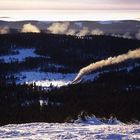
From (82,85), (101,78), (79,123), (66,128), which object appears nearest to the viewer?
(66,128)

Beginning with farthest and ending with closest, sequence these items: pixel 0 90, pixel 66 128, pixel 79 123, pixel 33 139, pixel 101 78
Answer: pixel 0 90, pixel 101 78, pixel 79 123, pixel 66 128, pixel 33 139

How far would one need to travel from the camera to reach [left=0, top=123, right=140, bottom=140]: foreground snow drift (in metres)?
25.3

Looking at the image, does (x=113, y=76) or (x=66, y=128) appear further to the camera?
(x=113, y=76)

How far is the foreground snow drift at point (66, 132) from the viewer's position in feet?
83.0

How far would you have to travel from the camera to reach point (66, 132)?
87.8 ft

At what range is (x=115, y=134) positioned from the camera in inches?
1013

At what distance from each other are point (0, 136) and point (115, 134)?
5632 mm

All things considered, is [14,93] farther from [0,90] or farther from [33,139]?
[33,139]

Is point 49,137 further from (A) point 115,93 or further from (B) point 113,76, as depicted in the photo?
(B) point 113,76

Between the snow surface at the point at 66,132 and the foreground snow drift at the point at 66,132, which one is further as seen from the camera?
the foreground snow drift at the point at 66,132

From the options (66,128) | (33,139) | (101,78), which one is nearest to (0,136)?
(33,139)

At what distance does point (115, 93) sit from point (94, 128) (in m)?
81.1

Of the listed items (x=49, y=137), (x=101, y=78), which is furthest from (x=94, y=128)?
(x=101, y=78)

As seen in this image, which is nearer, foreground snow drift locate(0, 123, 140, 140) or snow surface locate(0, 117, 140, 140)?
snow surface locate(0, 117, 140, 140)
